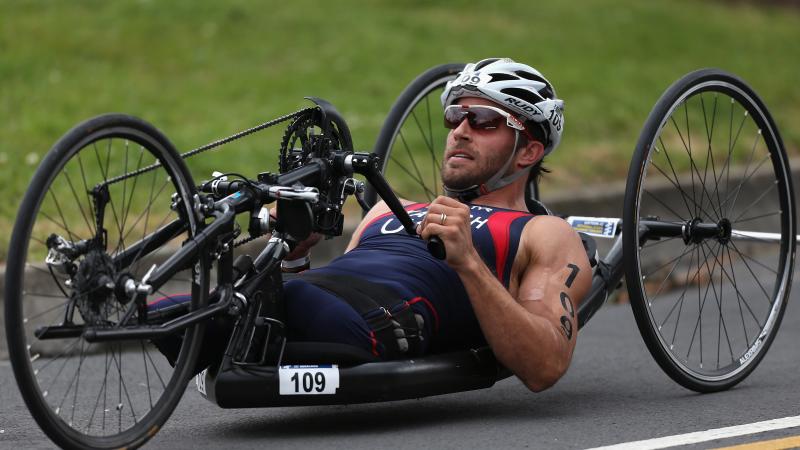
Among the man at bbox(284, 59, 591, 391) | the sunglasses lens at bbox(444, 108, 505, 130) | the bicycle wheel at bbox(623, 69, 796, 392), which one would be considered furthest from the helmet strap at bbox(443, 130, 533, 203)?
the bicycle wheel at bbox(623, 69, 796, 392)

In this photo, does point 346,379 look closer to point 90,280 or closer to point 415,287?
point 415,287

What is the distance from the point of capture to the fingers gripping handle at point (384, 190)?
527 centimetres

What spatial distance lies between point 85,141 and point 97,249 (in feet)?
1.08

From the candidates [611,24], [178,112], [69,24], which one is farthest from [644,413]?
[611,24]

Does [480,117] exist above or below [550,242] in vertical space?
above

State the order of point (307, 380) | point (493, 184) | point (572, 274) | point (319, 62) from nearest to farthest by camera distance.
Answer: point (307, 380) < point (572, 274) < point (493, 184) < point (319, 62)

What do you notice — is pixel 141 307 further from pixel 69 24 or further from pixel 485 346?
pixel 69 24

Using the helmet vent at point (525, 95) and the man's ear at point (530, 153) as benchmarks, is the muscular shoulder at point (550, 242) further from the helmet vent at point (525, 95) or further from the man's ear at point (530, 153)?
the helmet vent at point (525, 95)

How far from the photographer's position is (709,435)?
5.23 meters

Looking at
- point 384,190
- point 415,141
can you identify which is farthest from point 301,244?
point 415,141

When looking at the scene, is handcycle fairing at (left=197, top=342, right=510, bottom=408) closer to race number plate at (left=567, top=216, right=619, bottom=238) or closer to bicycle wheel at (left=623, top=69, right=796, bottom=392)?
bicycle wheel at (left=623, top=69, right=796, bottom=392)

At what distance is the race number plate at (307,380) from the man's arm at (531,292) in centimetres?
57

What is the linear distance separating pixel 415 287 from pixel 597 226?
1.24 meters

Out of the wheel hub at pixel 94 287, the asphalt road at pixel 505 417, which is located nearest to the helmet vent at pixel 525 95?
the asphalt road at pixel 505 417
